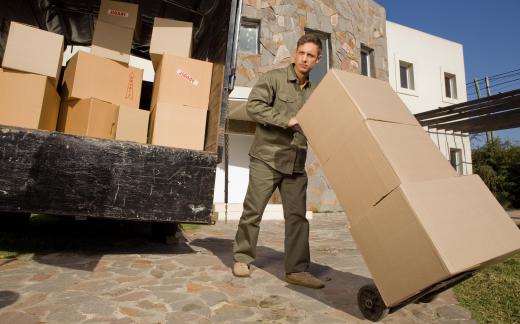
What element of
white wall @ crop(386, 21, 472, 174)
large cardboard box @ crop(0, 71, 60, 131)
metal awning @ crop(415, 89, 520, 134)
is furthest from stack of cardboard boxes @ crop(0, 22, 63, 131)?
white wall @ crop(386, 21, 472, 174)

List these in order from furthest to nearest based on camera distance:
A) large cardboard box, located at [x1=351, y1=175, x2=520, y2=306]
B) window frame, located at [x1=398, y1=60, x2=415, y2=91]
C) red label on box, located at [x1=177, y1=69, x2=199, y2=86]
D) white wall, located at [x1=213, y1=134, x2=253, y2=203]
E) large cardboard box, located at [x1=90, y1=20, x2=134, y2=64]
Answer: window frame, located at [x1=398, y1=60, x2=415, y2=91], white wall, located at [x1=213, y1=134, x2=253, y2=203], large cardboard box, located at [x1=90, y1=20, x2=134, y2=64], red label on box, located at [x1=177, y1=69, x2=199, y2=86], large cardboard box, located at [x1=351, y1=175, x2=520, y2=306]

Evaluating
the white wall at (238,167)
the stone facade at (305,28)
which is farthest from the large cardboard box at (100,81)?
the white wall at (238,167)

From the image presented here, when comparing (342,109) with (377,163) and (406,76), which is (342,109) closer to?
(377,163)

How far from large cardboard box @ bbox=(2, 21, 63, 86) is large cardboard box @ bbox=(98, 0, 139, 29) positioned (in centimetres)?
73

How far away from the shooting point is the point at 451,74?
14.4 metres

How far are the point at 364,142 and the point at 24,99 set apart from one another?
2.63m

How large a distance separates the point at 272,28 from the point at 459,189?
8074 millimetres

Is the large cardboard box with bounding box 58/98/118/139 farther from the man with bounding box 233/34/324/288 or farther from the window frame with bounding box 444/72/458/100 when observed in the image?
the window frame with bounding box 444/72/458/100

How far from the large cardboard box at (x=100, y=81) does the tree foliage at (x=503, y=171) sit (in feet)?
50.9

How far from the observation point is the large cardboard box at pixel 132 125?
117 inches

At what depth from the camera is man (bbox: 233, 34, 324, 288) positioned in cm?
256

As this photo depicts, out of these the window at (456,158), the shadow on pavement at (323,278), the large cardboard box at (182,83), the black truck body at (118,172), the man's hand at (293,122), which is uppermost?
the window at (456,158)

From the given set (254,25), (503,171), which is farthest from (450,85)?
(254,25)

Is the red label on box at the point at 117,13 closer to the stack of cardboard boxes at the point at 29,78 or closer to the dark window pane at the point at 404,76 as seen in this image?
the stack of cardboard boxes at the point at 29,78
